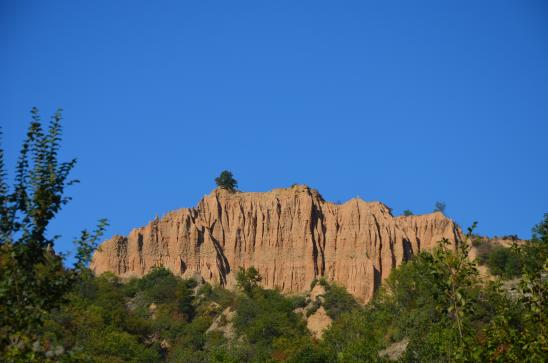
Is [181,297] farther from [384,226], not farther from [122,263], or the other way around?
[384,226]

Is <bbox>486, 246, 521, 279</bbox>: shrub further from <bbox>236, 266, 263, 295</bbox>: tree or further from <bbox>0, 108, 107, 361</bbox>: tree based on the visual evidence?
<bbox>0, 108, 107, 361</bbox>: tree

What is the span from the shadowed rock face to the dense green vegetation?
2340mm

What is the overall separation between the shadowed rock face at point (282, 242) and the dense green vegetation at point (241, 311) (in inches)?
92.1

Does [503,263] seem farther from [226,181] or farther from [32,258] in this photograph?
[32,258]


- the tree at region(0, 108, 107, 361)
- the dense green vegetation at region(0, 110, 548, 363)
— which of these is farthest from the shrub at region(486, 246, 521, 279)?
the tree at region(0, 108, 107, 361)

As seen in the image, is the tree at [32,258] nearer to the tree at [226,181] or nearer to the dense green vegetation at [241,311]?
the dense green vegetation at [241,311]

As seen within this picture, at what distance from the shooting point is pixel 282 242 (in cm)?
11312

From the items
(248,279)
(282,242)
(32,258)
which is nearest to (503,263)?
(282,242)

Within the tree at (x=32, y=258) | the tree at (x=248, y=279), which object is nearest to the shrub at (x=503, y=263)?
the tree at (x=248, y=279)

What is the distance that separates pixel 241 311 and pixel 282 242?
15376mm

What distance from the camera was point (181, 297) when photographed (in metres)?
104

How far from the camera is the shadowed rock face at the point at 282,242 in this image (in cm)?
10919

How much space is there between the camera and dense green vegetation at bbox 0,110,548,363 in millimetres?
21828

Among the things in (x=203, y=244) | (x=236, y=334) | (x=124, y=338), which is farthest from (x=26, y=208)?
(x=203, y=244)
